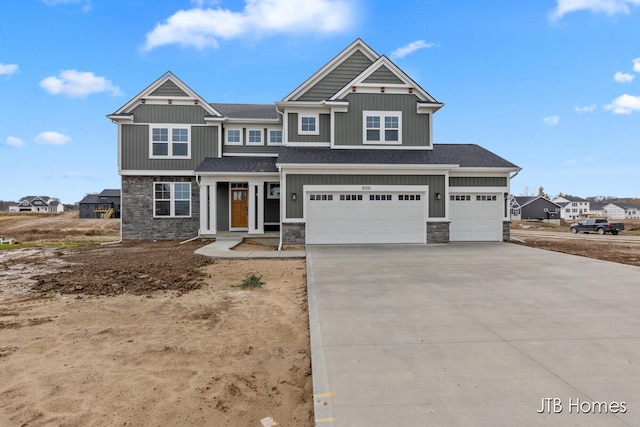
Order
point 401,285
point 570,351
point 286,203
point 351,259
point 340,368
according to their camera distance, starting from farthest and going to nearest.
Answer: point 286,203 → point 351,259 → point 401,285 → point 570,351 → point 340,368

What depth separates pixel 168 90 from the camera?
56.7ft

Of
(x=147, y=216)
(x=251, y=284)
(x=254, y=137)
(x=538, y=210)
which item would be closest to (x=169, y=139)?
(x=147, y=216)

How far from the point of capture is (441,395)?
3088 mm

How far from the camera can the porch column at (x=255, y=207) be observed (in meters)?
16.4

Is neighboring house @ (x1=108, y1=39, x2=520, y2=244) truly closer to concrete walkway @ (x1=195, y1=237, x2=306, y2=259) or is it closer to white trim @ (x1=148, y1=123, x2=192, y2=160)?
white trim @ (x1=148, y1=123, x2=192, y2=160)

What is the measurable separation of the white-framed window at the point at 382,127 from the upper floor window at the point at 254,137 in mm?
5779

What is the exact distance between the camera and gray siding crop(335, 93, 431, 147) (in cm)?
1578

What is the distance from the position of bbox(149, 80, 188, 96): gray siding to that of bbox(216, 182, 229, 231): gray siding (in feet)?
16.3

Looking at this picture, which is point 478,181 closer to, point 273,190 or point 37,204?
point 273,190

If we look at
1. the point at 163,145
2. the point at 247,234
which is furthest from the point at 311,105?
the point at 163,145

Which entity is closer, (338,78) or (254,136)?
(338,78)

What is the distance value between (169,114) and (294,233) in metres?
9.22

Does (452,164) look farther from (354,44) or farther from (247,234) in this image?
(247,234)

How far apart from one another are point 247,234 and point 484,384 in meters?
14.1
